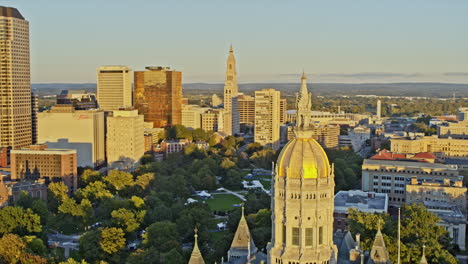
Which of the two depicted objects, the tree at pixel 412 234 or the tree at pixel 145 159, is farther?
the tree at pixel 145 159

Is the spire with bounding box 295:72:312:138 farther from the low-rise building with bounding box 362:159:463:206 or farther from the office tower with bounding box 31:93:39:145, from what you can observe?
the office tower with bounding box 31:93:39:145

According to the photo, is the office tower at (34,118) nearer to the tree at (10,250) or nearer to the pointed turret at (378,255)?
the tree at (10,250)

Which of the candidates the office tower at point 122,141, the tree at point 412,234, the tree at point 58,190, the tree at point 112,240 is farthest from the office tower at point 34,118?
the tree at point 412,234

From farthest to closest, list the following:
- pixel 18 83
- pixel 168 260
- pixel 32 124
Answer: pixel 32 124, pixel 18 83, pixel 168 260

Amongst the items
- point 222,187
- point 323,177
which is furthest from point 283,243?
point 222,187

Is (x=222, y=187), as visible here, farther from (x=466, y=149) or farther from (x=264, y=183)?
(x=466, y=149)

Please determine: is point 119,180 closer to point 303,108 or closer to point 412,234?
point 412,234
